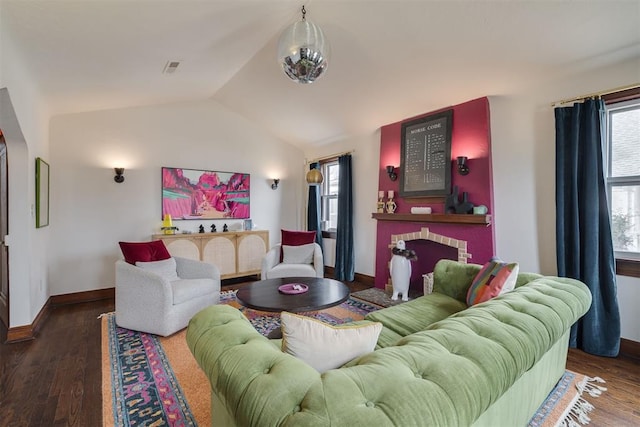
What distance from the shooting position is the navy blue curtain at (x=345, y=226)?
197 inches

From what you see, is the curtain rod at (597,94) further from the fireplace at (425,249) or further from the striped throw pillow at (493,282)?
the striped throw pillow at (493,282)

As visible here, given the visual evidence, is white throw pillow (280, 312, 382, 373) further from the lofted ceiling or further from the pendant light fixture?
the lofted ceiling

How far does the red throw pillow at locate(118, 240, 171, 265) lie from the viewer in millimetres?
3221

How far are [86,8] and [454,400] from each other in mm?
2954

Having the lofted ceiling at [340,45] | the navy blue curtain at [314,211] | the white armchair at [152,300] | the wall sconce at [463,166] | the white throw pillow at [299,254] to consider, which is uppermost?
the lofted ceiling at [340,45]

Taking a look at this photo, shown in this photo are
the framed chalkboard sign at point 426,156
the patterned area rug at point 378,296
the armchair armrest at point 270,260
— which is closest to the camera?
the framed chalkboard sign at point 426,156

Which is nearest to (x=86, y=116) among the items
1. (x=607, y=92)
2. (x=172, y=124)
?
(x=172, y=124)

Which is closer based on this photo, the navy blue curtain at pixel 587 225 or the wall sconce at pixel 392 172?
the navy blue curtain at pixel 587 225

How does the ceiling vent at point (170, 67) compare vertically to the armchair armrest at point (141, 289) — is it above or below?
above

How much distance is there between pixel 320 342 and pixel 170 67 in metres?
3.46

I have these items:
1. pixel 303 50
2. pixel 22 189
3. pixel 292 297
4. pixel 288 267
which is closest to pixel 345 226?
pixel 288 267

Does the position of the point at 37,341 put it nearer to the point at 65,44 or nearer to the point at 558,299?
the point at 65,44

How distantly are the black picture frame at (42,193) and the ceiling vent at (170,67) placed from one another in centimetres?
165

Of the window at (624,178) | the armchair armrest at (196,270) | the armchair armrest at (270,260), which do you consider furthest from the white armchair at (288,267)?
the window at (624,178)
